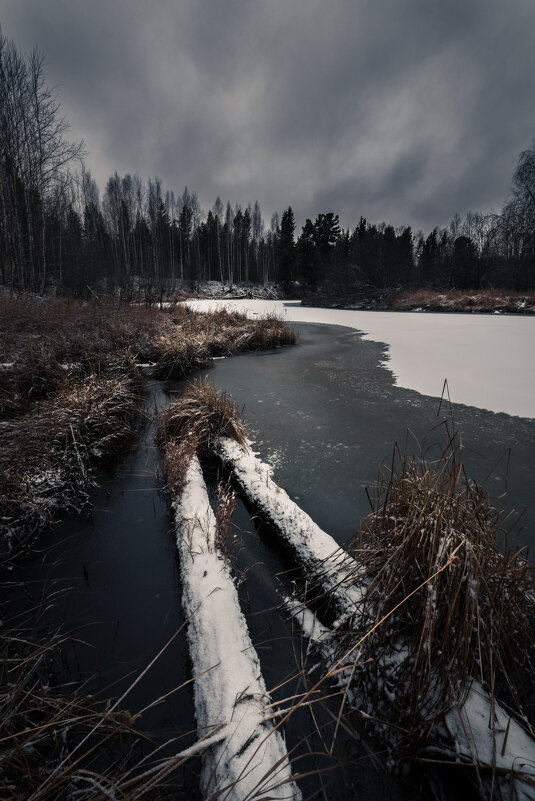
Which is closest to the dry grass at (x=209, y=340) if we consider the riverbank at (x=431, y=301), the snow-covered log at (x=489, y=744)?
the snow-covered log at (x=489, y=744)

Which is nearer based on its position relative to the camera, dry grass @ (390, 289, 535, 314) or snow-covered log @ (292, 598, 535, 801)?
snow-covered log @ (292, 598, 535, 801)

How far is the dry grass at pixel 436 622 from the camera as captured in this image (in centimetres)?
110

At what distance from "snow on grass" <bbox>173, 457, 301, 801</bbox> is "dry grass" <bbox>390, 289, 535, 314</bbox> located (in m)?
21.5

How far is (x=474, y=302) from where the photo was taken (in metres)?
18.7

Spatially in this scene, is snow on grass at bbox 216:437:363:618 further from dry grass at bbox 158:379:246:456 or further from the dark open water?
dry grass at bbox 158:379:246:456

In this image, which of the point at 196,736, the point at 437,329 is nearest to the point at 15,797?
the point at 196,736

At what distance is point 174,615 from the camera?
1712 mm

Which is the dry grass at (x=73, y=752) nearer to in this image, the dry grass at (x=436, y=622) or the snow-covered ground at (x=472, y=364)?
the dry grass at (x=436, y=622)

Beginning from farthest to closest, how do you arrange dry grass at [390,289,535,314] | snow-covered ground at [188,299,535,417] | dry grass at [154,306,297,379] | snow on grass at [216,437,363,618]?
1. dry grass at [390,289,535,314]
2. dry grass at [154,306,297,379]
3. snow-covered ground at [188,299,535,417]
4. snow on grass at [216,437,363,618]

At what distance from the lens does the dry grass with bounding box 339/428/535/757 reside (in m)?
1.10

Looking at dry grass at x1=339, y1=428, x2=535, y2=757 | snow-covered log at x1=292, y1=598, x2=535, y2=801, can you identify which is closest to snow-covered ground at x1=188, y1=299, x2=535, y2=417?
dry grass at x1=339, y1=428, x2=535, y2=757

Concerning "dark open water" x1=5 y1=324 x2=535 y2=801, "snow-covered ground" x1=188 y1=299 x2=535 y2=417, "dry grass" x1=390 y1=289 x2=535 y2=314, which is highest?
"dry grass" x1=390 y1=289 x2=535 y2=314

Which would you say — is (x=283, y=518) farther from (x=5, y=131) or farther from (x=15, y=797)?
(x=5, y=131)

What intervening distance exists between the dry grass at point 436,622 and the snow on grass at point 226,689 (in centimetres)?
42
